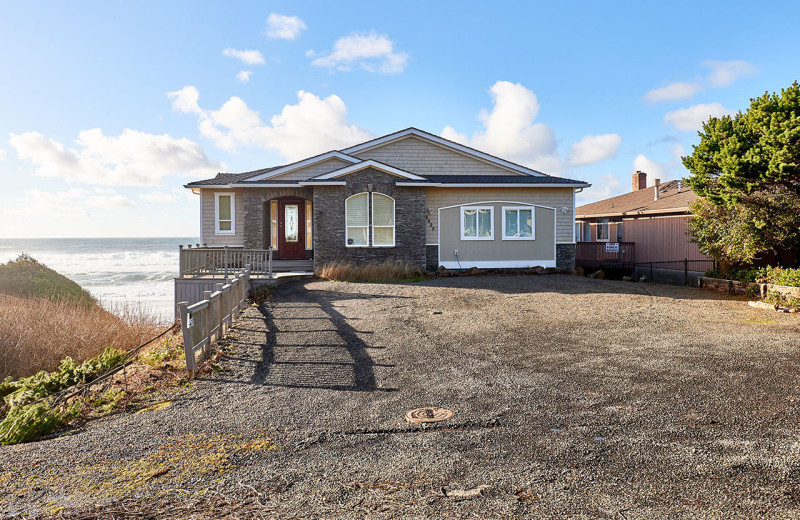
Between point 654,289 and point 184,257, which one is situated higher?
point 184,257

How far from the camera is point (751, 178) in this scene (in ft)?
40.4

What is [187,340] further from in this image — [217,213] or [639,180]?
[639,180]

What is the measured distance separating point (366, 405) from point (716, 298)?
11620mm

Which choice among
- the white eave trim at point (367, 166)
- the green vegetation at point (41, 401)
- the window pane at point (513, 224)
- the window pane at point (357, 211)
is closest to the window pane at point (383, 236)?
the window pane at point (357, 211)

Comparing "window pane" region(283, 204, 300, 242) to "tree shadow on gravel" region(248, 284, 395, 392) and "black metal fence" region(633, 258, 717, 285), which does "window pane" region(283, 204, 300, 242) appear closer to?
"tree shadow on gravel" region(248, 284, 395, 392)

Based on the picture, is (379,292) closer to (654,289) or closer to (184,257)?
(184,257)

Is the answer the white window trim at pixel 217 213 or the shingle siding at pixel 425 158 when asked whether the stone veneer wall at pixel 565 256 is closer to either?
the shingle siding at pixel 425 158

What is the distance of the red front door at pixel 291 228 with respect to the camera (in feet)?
61.1

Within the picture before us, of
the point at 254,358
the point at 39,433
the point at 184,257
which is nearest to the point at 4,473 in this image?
the point at 39,433

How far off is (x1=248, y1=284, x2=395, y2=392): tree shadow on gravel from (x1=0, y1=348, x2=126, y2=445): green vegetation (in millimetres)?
2091

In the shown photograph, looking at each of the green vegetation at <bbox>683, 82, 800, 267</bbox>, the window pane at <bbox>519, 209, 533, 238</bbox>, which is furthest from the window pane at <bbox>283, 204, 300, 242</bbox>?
the green vegetation at <bbox>683, 82, 800, 267</bbox>

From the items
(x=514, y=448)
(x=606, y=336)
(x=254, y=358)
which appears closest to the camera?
(x=514, y=448)

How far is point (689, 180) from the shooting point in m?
14.2

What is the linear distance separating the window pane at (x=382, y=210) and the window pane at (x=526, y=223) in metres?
5.00
